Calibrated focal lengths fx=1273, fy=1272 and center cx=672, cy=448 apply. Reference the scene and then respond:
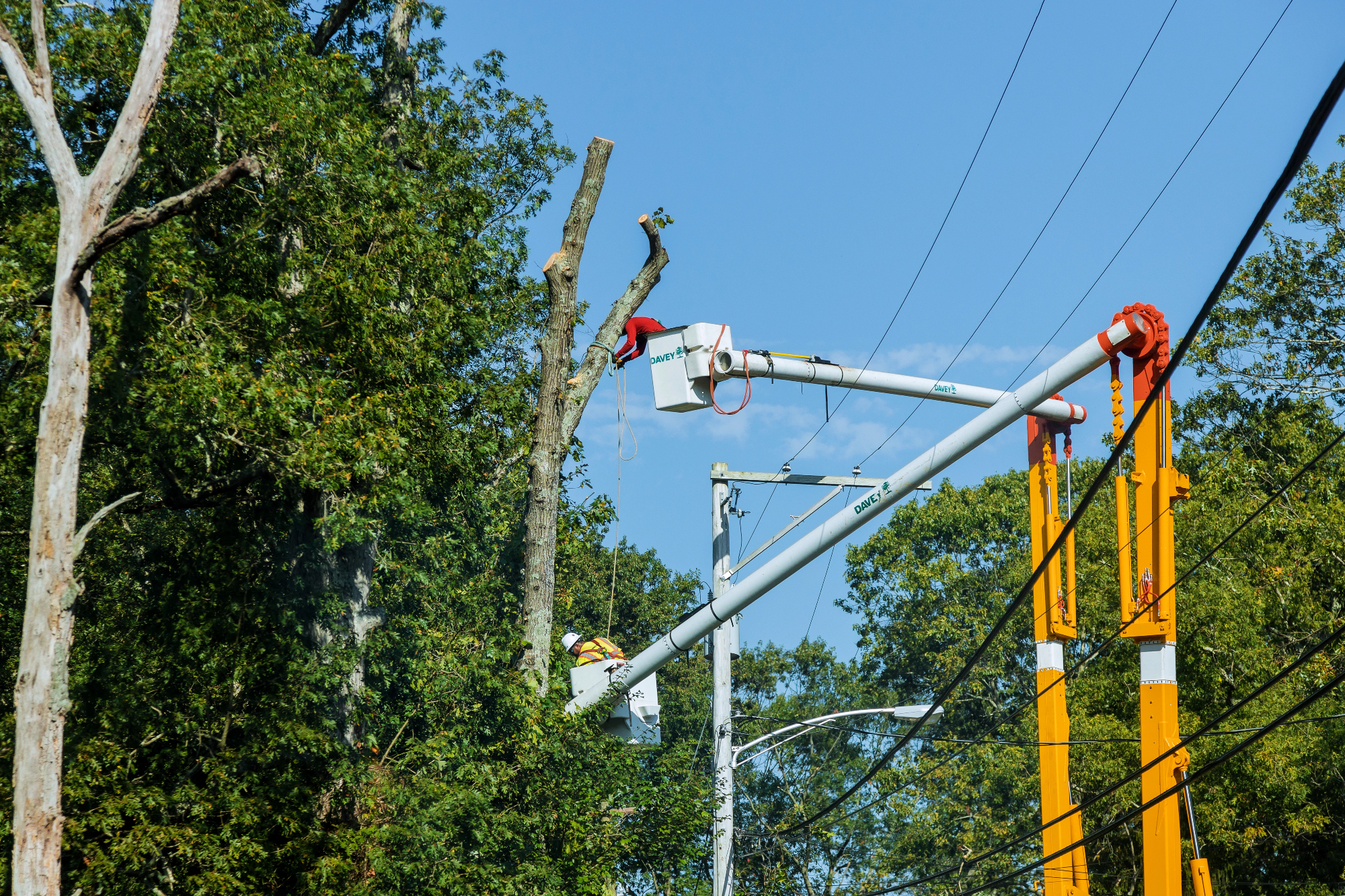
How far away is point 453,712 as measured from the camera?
47.6 ft

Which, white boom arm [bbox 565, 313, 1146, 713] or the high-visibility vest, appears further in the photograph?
the high-visibility vest

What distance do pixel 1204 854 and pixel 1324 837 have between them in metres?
2.13

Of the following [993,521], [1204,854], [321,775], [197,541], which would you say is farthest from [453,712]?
[993,521]

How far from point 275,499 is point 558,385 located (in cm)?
375

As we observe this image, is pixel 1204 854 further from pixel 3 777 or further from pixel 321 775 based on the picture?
pixel 3 777

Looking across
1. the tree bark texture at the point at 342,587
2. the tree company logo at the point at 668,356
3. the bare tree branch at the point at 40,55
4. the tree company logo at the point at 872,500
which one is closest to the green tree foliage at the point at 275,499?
the tree bark texture at the point at 342,587

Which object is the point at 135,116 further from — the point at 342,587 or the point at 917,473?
the point at 917,473

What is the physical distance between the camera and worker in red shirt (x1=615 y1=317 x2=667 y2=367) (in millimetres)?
15203

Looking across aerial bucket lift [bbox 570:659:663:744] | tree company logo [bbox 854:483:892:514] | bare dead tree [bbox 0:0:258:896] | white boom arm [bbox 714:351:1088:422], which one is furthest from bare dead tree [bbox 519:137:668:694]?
A: bare dead tree [bbox 0:0:258:896]

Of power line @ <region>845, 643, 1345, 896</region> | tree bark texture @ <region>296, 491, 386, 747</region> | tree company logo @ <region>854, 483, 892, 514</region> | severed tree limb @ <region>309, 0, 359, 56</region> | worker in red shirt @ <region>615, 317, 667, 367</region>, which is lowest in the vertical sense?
power line @ <region>845, 643, 1345, 896</region>

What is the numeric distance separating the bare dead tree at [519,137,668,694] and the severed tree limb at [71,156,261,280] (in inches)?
225

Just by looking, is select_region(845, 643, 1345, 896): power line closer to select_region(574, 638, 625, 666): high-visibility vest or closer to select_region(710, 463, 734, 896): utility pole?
select_region(710, 463, 734, 896): utility pole

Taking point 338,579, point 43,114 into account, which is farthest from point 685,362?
point 43,114

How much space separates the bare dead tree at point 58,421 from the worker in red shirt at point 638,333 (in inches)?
213
